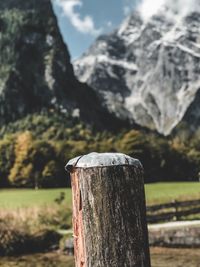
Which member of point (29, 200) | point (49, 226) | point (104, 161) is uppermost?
point (104, 161)

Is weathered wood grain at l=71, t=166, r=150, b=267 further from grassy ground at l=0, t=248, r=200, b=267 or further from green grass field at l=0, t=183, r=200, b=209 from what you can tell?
green grass field at l=0, t=183, r=200, b=209

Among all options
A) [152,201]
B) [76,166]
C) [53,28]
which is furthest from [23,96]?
[76,166]

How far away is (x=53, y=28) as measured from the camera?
186m

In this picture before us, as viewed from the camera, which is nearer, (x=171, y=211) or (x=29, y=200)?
(x=171, y=211)

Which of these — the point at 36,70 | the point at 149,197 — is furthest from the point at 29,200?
the point at 36,70

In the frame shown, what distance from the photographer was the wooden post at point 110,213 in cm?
232

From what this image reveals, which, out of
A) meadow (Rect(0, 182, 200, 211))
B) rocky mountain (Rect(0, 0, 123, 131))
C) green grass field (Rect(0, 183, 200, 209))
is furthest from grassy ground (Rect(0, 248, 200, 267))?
rocky mountain (Rect(0, 0, 123, 131))

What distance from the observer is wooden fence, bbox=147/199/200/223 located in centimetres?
2472

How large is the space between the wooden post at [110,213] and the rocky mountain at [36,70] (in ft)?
473

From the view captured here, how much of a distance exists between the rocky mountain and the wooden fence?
402 feet

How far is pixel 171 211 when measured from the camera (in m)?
25.3

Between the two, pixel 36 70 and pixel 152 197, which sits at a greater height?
pixel 36 70

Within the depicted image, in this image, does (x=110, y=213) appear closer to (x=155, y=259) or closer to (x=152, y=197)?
(x=155, y=259)

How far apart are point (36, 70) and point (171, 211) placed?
149m
